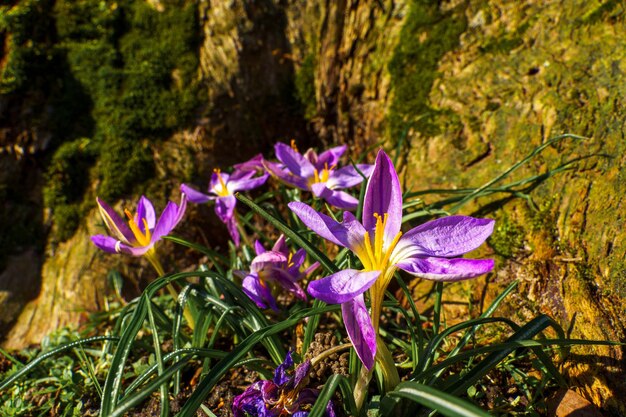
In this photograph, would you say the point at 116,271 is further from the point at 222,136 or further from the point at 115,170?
the point at 222,136

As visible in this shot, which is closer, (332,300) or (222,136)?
(332,300)

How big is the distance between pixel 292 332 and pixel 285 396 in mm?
594

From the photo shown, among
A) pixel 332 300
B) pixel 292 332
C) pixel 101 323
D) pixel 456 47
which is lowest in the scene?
pixel 101 323

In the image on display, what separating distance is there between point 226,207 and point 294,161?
14.6 inches

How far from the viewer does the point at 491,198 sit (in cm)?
214

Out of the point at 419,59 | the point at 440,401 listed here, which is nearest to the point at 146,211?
the point at 440,401

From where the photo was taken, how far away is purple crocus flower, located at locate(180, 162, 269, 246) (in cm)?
210

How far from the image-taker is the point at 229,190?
226 centimetres

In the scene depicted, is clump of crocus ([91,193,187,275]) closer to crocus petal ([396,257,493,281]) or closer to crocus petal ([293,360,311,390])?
crocus petal ([293,360,311,390])

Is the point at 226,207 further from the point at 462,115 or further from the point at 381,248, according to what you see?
the point at 462,115

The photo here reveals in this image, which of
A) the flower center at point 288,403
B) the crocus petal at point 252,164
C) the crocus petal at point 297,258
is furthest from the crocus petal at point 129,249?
the flower center at point 288,403

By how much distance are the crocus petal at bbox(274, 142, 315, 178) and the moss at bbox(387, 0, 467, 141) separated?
70 centimetres

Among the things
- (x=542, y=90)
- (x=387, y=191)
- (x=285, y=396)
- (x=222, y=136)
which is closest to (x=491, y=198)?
(x=542, y=90)

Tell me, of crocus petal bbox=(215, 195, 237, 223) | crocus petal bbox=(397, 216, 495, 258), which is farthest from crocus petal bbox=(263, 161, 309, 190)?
crocus petal bbox=(397, 216, 495, 258)
